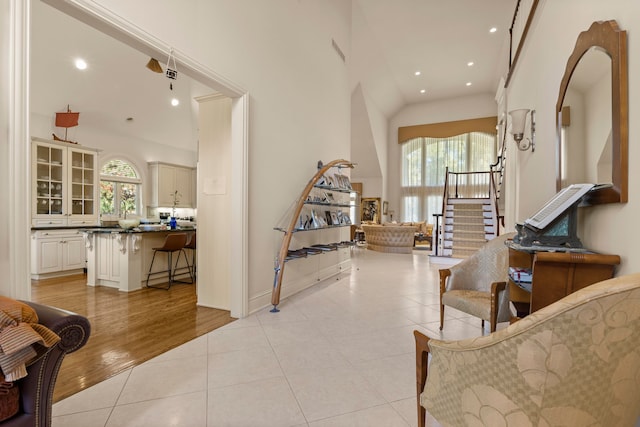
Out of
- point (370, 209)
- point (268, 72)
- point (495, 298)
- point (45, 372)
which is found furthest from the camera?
point (370, 209)

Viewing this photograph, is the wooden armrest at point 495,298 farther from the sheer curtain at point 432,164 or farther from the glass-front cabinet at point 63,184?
the sheer curtain at point 432,164

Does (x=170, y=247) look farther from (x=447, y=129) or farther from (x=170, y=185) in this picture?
(x=447, y=129)

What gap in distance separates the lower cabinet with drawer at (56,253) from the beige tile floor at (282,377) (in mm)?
4252

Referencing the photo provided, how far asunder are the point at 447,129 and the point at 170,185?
34.1 ft

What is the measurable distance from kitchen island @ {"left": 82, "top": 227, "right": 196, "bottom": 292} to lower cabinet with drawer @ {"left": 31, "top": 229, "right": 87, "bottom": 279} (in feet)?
3.48

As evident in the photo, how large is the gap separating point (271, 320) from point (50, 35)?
5653 mm

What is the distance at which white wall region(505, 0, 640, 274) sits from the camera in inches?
51.8

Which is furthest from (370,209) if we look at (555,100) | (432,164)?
(555,100)

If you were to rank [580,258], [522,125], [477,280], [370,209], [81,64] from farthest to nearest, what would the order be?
1. [370,209]
2. [81,64]
3. [522,125]
4. [477,280]
5. [580,258]

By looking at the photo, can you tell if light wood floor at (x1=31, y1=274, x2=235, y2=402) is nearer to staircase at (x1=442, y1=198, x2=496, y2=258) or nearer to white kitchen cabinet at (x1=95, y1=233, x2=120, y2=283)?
white kitchen cabinet at (x1=95, y1=233, x2=120, y2=283)

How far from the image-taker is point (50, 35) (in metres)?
4.77

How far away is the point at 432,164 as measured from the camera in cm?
1287

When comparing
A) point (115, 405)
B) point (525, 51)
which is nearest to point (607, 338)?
point (115, 405)

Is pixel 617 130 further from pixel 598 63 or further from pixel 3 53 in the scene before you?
pixel 3 53
